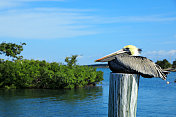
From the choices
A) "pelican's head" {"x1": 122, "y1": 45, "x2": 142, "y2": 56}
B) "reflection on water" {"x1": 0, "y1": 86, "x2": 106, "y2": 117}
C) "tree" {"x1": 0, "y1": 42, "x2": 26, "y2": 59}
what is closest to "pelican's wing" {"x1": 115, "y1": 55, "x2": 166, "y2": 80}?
"pelican's head" {"x1": 122, "y1": 45, "x2": 142, "y2": 56}

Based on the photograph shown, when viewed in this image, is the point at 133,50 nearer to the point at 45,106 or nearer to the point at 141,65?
the point at 141,65

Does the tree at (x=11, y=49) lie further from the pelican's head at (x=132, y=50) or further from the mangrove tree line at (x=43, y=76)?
the pelican's head at (x=132, y=50)

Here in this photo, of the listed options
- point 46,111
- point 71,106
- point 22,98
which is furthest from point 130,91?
point 22,98

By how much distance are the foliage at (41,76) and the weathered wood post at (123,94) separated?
19506 millimetres

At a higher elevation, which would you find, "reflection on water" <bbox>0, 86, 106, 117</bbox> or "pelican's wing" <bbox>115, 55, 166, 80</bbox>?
"pelican's wing" <bbox>115, 55, 166, 80</bbox>

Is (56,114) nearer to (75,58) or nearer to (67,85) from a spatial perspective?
(67,85)

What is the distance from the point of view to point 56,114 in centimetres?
1271

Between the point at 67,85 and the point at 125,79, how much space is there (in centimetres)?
2061

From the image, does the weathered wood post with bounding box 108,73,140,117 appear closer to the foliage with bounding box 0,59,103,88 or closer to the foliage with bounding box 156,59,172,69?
the foliage with bounding box 0,59,103,88

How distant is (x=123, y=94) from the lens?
2850 millimetres

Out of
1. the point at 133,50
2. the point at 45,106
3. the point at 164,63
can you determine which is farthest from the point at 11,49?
the point at 164,63

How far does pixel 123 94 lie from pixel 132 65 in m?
0.42

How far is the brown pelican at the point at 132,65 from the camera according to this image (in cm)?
308

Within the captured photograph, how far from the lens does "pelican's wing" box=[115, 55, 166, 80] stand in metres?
3.08
